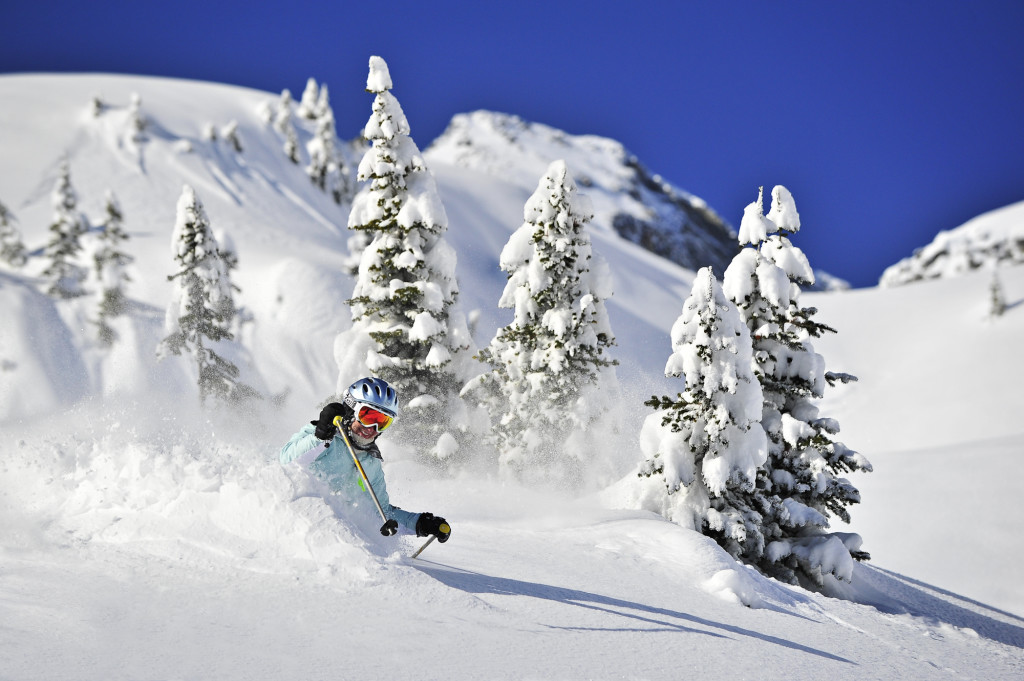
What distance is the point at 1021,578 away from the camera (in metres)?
20.9

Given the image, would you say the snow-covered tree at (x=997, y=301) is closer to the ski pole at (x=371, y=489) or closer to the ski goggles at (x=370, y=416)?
the ski goggles at (x=370, y=416)

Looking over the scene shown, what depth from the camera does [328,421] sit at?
21.0 feet

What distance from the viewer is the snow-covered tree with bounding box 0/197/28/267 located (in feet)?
165

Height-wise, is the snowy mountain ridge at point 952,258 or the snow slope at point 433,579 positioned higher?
the snowy mountain ridge at point 952,258

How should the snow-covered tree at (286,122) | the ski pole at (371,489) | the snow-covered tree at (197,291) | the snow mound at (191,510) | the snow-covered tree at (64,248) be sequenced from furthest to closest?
the snow-covered tree at (286,122) < the snow-covered tree at (64,248) < the snow-covered tree at (197,291) < the ski pole at (371,489) < the snow mound at (191,510)

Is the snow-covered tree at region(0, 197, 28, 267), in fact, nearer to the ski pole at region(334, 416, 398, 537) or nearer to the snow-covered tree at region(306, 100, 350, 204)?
the snow-covered tree at region(306, 100, 350, 204)

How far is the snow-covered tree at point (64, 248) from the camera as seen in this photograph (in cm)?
4531

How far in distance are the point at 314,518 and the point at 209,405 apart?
24597 mm

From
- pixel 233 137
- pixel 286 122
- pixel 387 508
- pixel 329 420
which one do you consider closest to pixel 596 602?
pixel 387 508

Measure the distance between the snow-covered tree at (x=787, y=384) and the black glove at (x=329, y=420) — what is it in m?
10.6

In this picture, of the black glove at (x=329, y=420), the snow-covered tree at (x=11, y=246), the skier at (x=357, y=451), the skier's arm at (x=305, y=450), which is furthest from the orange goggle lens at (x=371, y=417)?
the snow-covered tree at (x=11, y=246)

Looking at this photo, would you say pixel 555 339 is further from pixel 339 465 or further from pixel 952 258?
pixel 952 258

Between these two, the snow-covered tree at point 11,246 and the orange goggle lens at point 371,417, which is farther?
the snow-covered tree at point 11,246

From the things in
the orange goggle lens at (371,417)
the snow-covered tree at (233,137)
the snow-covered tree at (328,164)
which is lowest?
the orange goggle lens at (371,417)
